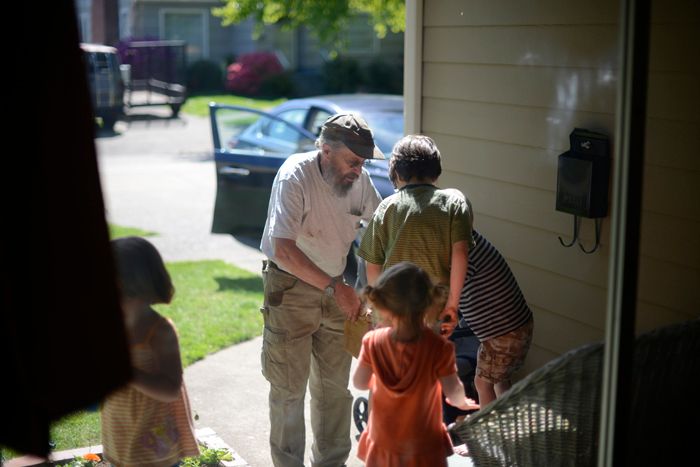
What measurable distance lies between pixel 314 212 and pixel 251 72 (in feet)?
85.8

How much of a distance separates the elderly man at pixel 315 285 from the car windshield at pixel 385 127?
12.6 feet

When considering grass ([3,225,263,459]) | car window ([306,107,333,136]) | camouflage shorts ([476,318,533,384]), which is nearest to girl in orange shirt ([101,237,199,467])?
camouflage shorts ([476,318,533,384])

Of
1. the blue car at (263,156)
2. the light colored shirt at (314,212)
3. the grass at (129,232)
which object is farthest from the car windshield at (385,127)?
the light colored shirt at (314,212)

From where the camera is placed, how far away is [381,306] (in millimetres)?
3316

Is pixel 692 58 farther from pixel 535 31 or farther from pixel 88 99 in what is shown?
pixel 88 99

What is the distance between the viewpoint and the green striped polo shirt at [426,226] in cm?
397

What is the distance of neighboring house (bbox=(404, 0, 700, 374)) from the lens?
13.5 feet

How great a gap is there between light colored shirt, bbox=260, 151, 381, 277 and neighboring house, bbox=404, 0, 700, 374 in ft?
3.36

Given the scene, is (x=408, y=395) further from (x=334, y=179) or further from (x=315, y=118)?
(x=315, y=118)

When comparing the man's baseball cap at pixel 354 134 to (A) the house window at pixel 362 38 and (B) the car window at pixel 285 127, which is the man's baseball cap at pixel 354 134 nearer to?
(B) the car window at pixel 285 127

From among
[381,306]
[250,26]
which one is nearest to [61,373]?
[381,306]

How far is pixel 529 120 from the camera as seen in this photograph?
193 inches

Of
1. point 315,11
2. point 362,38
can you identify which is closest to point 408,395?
point 315,11

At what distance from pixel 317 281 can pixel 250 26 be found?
29.6 m
